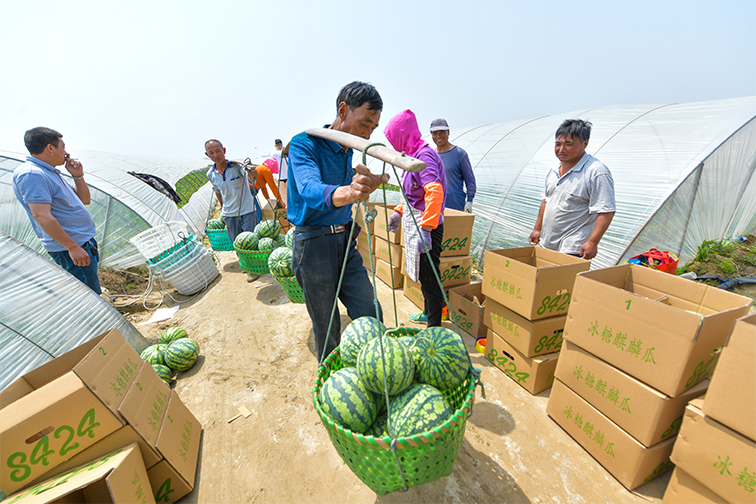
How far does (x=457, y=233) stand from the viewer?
3.79 meters

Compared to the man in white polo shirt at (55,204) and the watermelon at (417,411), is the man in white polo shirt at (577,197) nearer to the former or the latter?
the watermelon at (417,411)

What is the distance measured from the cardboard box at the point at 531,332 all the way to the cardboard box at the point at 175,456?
8.81 feet

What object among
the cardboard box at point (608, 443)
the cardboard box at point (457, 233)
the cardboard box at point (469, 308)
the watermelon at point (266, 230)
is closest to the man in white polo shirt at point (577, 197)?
the cardboard box at point (457, 233)

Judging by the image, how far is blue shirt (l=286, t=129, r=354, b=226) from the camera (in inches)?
66.6

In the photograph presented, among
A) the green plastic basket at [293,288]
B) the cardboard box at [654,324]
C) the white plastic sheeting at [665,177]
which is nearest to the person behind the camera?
the cardboard box at [654,324]

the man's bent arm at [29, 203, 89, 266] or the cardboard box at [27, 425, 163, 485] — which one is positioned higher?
the man's bent arm at [29, 203, 89, 266]

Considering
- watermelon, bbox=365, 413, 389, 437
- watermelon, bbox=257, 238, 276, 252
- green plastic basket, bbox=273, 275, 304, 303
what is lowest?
green plastic basket, bbox=273, 275, 304, 303

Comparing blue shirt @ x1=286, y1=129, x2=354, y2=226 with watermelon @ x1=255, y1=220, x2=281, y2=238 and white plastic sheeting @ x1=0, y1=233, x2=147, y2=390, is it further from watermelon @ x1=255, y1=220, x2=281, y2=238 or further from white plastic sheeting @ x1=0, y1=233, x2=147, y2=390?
watermelon @ x1=255, y1=220, x2=281, y2=238

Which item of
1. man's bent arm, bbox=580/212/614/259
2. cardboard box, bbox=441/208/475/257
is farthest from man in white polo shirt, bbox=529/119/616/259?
cardboard box, bbox=441/208/475/257

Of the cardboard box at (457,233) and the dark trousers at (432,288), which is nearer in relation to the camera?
the dark trousers at (432,288)

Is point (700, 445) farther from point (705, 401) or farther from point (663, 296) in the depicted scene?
point (663, 296)

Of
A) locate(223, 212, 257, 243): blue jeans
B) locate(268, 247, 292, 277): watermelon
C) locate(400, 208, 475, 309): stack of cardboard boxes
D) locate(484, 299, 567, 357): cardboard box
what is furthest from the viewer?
locate(223, 212, 257, 243): blue jeans

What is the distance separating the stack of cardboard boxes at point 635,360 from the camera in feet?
5.09

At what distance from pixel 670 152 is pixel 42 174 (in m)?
7.68
